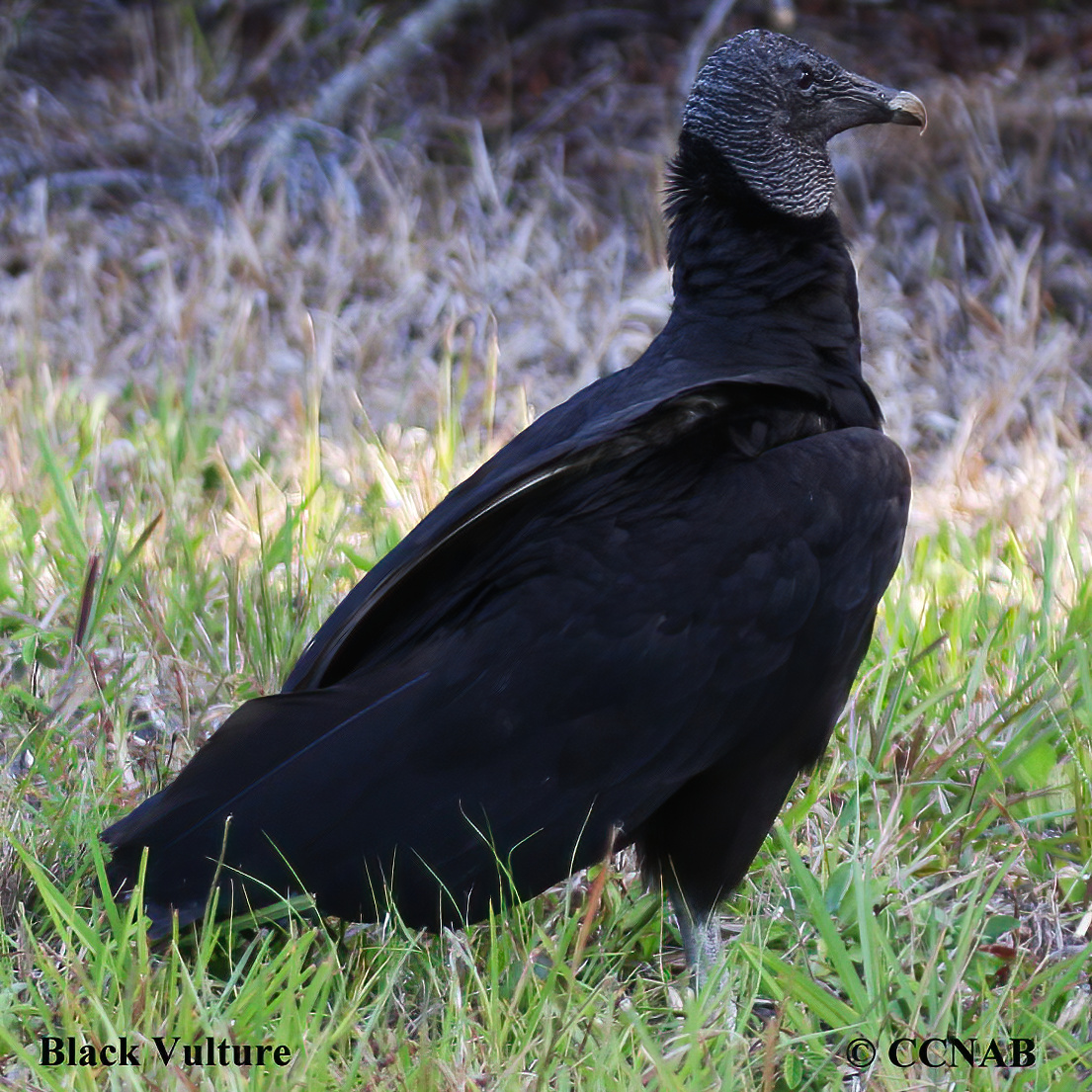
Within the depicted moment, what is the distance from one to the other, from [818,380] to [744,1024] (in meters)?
0.90

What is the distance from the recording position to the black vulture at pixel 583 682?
1.73 meters

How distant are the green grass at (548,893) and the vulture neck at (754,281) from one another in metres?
0.55

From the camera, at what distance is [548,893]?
6.88ft

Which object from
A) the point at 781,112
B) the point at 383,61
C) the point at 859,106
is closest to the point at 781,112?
the point at 781,112

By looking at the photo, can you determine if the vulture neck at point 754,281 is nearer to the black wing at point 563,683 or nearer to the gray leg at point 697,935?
the black wing at point 563,683

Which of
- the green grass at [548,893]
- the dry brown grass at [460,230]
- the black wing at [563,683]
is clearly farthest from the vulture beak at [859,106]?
the dry brown grass at [460,230]

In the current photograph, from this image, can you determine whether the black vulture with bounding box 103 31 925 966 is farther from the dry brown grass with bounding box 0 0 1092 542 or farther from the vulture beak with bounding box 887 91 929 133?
the dry brown grass with bounding box 0 0 1092 542

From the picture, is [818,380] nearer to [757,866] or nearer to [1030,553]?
[757,866]

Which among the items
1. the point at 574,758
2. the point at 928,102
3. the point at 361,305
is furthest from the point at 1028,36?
the point at 574,758

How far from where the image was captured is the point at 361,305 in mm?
4684

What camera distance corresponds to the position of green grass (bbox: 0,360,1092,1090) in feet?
5.18

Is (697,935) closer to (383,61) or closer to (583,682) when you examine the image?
(583,682)

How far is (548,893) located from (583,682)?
47 centimetres

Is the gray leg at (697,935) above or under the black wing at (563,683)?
under
